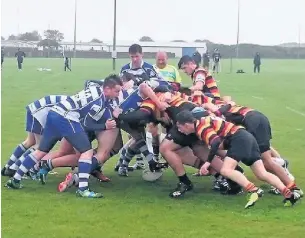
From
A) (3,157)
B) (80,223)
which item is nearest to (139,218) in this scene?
(80,223)

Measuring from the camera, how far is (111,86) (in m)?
9.42

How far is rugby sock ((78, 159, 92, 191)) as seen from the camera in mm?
9289

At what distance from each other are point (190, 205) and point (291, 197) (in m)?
1.27

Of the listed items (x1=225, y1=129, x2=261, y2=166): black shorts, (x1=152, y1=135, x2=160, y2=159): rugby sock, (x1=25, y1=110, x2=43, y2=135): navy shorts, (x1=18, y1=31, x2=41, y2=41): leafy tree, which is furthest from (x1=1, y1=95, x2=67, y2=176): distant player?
(x1=18, y1=31, x2=41, y2=41): leafy tree

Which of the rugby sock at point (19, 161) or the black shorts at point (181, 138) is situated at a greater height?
the black shorts at point (181, 138)

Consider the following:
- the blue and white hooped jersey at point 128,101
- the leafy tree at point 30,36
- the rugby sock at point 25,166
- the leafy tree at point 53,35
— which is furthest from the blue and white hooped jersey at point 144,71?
the leafy tree at point 30,36

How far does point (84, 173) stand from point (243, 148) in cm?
214

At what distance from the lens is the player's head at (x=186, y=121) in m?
8.88

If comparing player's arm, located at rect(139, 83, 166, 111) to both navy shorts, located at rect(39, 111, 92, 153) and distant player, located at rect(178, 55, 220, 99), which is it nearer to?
distant player, located at rect(178, 55, 220, 99)

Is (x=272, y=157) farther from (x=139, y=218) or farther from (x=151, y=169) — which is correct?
(x=139, y=218)

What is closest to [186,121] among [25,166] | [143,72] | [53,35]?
[143,72]

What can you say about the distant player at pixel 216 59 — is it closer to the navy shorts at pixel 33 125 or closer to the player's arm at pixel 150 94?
the navy shorts at pixel 33 125

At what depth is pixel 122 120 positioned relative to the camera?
385 inches

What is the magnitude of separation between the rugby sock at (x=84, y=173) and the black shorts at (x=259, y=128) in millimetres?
2198
